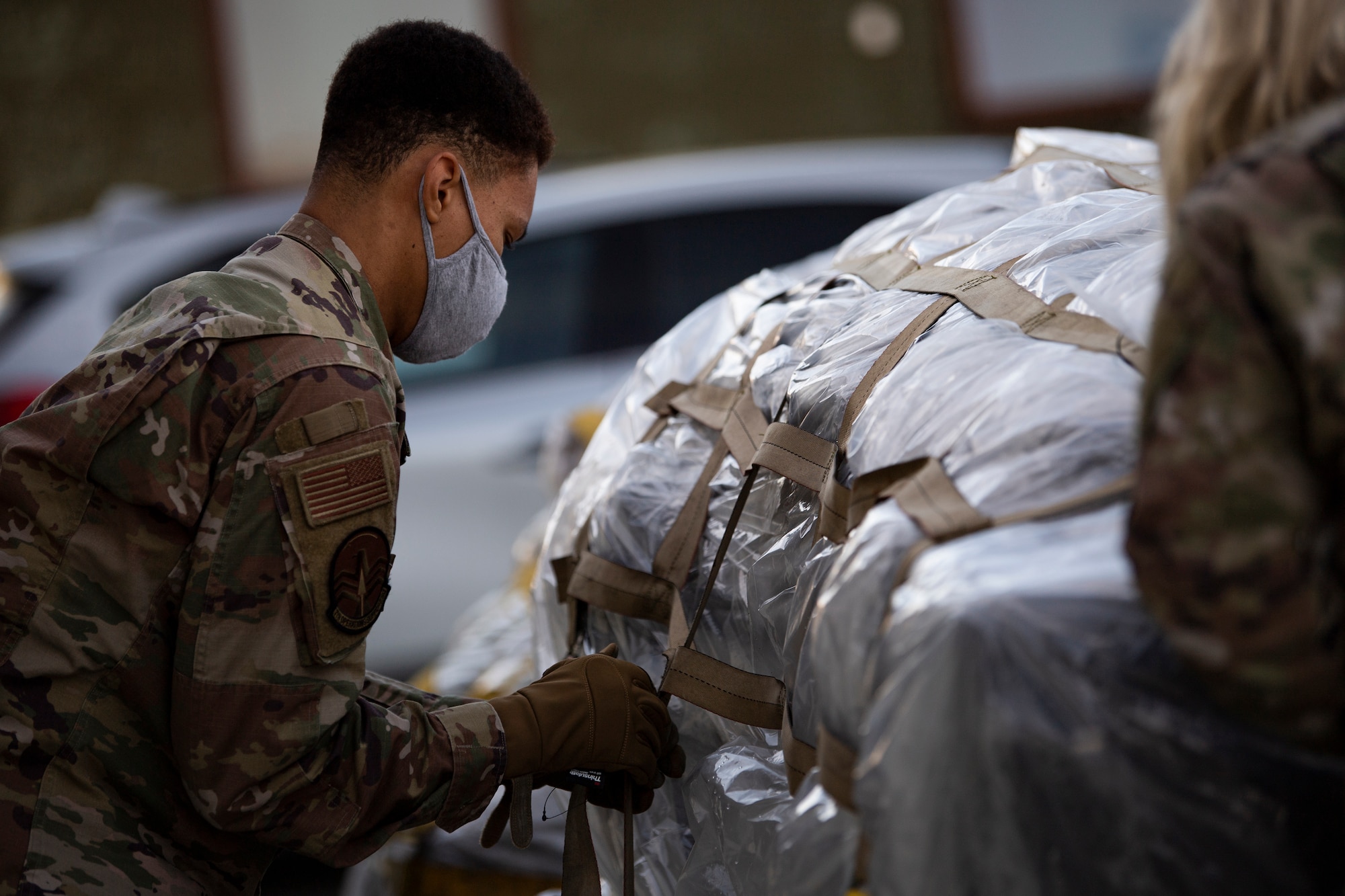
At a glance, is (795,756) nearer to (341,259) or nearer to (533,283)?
(341,259)

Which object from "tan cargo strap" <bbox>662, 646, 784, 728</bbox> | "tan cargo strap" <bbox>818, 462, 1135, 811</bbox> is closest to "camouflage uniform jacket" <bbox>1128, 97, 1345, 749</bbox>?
"tan cargo strap" <bbox>818, 462, 1135, 811</bbox>

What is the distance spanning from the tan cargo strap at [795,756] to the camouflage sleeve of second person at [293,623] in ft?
1.38

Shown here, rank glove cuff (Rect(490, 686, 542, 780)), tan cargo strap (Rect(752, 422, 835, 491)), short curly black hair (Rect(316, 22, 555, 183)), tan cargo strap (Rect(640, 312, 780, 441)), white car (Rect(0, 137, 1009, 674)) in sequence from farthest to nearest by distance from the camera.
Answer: white car (Rect(0, 137, 1009, 674)) < tan cargo strap (Rect(640, 312, 780, 441)) < short curly black hair (Rect(316, 22, 555, 183)) < glove cuff (Rect(490, 686, 542, 780)) < tan cargo strap (Rect(752, 422, 835, 491))

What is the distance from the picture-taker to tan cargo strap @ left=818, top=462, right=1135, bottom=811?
1.01m

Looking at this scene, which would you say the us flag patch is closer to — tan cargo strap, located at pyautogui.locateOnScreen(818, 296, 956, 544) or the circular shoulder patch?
the circular shoulder patch

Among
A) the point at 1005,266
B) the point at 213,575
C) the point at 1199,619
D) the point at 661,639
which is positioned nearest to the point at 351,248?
the point at 213,575

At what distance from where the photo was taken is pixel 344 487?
1337 millimetres

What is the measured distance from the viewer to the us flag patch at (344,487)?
131 centimetres

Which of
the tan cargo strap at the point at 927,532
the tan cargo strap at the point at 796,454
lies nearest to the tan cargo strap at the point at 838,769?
the tan cargo strap at the point at 927,532

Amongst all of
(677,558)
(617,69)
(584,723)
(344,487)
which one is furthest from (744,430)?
(617,69)

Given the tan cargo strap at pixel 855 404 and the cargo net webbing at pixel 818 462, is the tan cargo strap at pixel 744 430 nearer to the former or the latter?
the cargo net webbing at pixel 818 462

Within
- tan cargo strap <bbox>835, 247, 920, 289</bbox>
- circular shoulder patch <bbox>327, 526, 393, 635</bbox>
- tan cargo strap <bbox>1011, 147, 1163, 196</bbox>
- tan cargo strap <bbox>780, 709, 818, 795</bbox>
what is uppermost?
tan cargo strap <bbox>1011, 147, 1163, 196</bbox>

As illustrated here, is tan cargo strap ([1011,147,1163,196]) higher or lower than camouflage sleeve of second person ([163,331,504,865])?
higher

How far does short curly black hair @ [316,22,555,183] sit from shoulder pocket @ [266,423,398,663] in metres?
0.43
